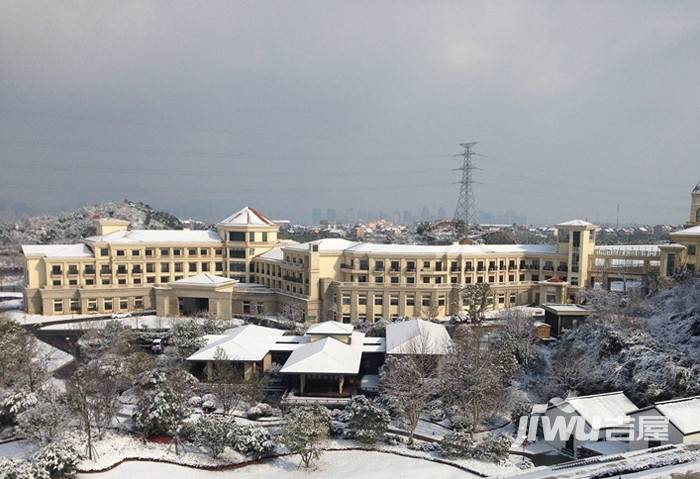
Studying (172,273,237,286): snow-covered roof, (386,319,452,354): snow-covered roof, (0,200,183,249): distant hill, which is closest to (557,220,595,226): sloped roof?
(386,319,452,354): snow-covered roof

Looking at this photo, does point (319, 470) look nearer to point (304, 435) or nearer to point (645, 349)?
point (304, 435)

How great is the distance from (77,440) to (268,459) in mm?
8378

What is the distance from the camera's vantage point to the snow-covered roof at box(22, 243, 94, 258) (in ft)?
161

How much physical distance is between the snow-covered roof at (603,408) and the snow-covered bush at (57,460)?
21.4 metres

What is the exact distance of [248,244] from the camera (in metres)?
53.8

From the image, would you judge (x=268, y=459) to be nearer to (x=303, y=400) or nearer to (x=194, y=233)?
(x=303, y=400)

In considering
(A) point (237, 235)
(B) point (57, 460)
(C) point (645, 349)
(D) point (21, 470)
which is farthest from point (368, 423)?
(A) point (237, 235)

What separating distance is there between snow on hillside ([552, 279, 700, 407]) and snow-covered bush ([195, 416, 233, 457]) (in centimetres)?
1868

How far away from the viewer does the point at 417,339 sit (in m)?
31.5

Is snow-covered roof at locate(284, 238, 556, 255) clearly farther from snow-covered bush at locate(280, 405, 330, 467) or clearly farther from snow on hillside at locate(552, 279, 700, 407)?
snow-covered bush at locate(280, 405, 330, 467)

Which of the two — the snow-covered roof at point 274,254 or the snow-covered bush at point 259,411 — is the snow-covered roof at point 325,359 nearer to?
the snow-covered bush at point 259,411

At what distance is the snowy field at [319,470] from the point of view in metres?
20.5

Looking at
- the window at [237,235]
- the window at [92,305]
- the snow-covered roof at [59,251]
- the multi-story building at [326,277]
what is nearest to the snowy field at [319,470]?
the multi-story building at [326,277]

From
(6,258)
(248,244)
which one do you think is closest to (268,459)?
(248,244)
